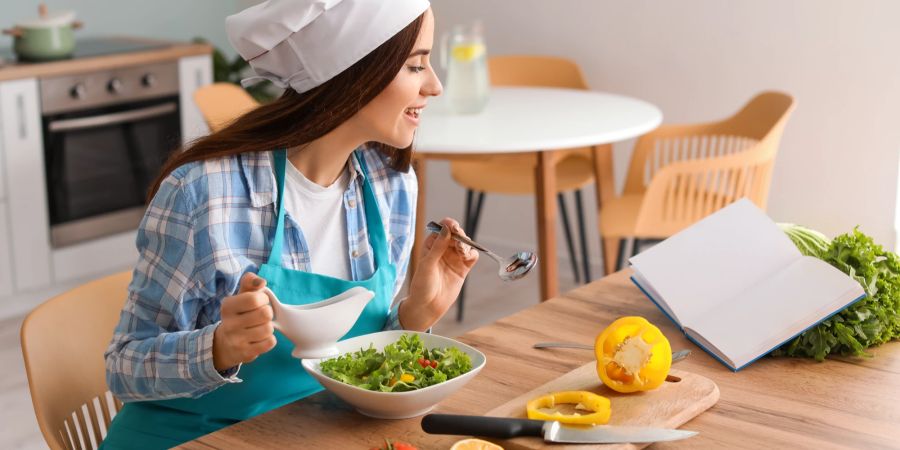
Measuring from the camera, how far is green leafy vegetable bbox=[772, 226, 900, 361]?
1527mm

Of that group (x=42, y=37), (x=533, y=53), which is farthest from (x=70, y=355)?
(x=533, y=53)

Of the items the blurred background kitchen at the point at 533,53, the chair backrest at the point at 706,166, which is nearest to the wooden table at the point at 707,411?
the chair backrest at the point at 706,166

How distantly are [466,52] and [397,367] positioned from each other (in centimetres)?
222

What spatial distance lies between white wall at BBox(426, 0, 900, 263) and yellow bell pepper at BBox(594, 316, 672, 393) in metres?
2.59

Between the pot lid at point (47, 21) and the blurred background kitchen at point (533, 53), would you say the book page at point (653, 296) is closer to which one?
the blurred background kitchen at point (533, 53)

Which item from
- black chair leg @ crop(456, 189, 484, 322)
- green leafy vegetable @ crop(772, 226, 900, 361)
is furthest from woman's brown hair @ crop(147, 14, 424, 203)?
black chair leg @ crop(456, 189, 484, 322)

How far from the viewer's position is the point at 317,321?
52.4 inches

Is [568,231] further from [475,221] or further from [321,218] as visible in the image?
[321,218]

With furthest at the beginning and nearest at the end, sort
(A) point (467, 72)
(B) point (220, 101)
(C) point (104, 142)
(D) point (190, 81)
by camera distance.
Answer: (D) point (190, 81) → (C) point (104, 142) → (B) point (220, 101) → (A) point (467, 72)

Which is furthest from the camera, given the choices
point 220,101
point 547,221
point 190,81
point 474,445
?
point 190,81

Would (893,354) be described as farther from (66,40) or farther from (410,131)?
(66,40)

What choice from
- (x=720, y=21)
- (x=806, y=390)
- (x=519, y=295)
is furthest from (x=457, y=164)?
(x=806, y=390)

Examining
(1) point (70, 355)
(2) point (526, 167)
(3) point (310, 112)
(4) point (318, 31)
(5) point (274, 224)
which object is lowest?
(2) point (526, 167)

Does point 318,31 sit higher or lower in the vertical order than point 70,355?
higher
